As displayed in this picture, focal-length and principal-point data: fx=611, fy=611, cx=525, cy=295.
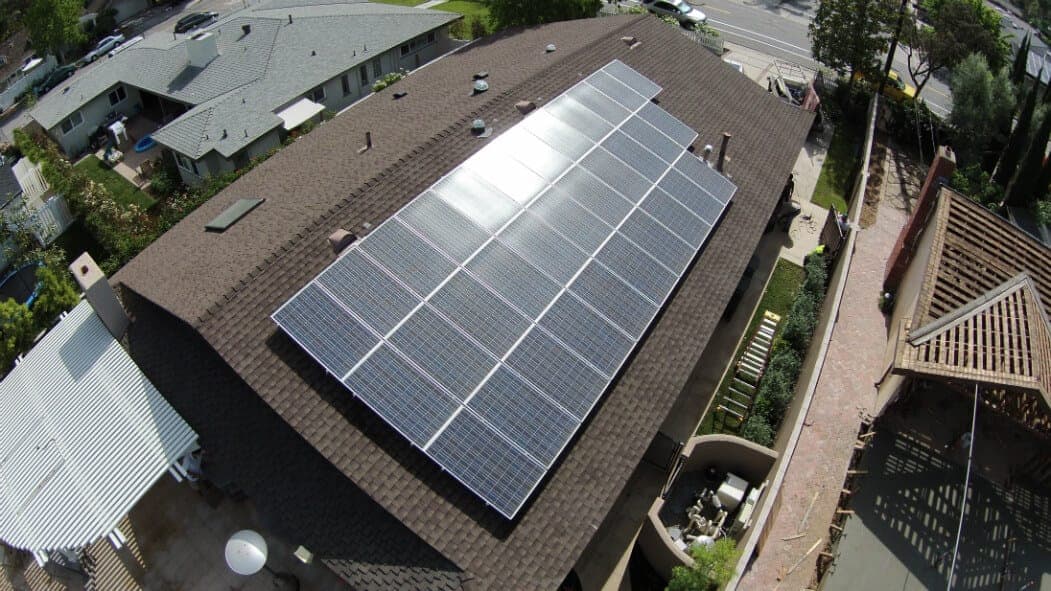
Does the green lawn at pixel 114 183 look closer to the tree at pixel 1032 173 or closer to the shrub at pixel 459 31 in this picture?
the shrub at pixel 459 31

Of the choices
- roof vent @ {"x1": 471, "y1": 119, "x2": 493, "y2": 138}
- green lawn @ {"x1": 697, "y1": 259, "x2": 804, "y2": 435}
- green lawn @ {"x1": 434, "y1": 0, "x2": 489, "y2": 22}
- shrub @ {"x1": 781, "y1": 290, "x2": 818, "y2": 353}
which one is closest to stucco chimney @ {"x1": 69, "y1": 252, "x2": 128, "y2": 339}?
roof vent @ {"x1": 471, "y1": 119, "x2": 493, "y2": 138}

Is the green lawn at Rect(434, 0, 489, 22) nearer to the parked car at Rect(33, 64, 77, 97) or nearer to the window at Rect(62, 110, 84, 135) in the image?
the parked car at Rect(33, 64, 77, 97)

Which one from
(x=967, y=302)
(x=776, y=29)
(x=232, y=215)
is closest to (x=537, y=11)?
(x=776, y=29)

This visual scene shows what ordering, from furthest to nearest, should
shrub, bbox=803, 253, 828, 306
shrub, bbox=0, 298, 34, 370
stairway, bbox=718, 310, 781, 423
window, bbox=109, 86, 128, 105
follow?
1. window, bbox=109, 86, 128, 105
2. shrub, bbox=803, 253, 828, 306
3. shrub, bbox=0, 298, 34, 370
4. stairway, bbox=718, 310, 781, 423

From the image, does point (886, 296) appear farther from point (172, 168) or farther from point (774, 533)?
point (172, 168)

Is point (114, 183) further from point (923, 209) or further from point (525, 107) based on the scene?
point (923, 209)

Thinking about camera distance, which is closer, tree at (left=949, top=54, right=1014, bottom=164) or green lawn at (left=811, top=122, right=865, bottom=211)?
green lawn at (left=811, top=122, right=865, bottom=211)
